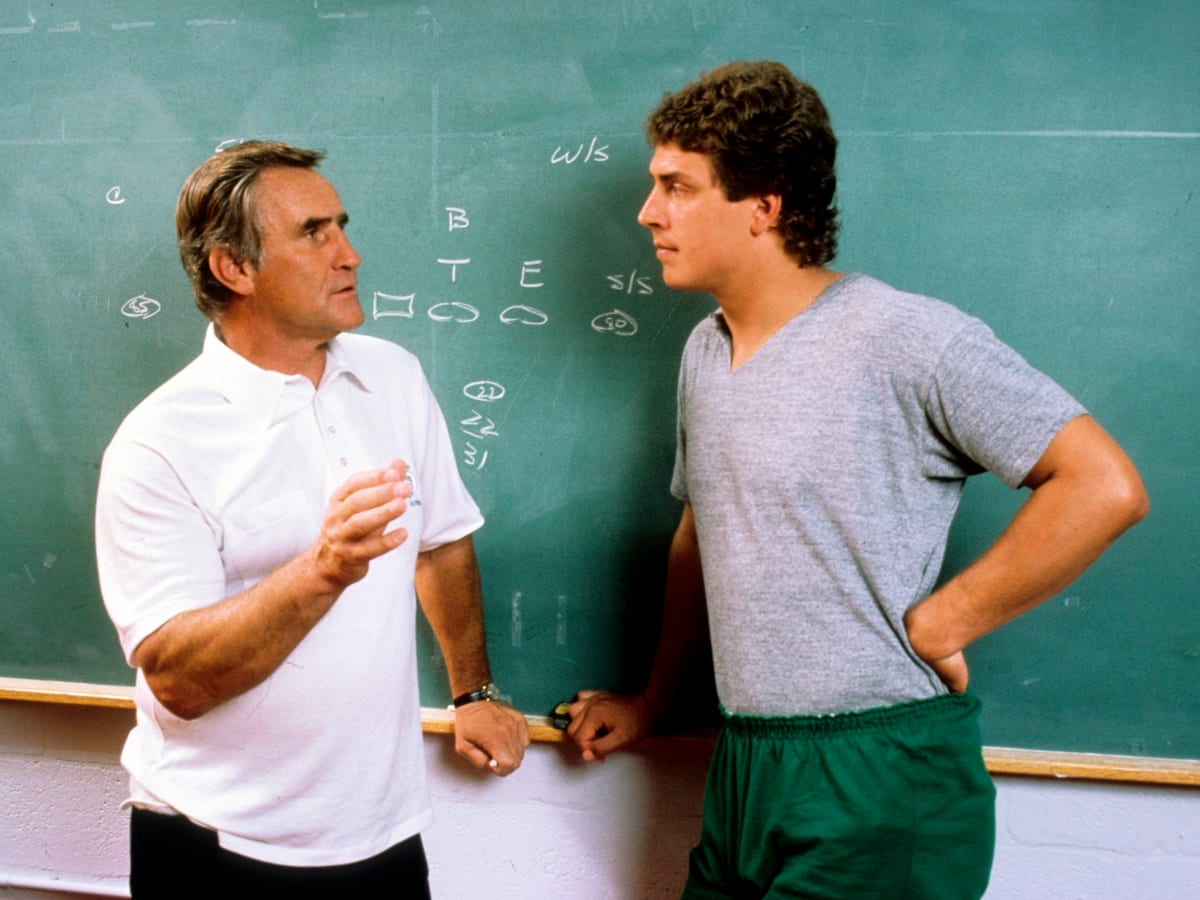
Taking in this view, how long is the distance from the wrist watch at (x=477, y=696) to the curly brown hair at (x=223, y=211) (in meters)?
0.71

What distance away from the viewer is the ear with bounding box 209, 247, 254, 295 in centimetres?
132

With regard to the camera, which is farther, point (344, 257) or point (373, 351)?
point (373, 351)

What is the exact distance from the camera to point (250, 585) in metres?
1.27

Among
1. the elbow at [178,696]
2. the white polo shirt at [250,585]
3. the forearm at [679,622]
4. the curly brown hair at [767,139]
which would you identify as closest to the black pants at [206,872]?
the white polo shirt at [250,585]

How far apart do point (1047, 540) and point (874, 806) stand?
0.38 metres

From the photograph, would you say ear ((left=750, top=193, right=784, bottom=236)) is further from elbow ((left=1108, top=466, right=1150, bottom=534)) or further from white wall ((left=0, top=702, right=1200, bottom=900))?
white wall ((left=0, top=702, right=1200, bottom=900))

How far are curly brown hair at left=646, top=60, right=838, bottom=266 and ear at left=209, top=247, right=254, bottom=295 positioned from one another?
60 centimetres

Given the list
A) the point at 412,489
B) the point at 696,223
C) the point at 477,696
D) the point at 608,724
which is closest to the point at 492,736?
the point at 477,696

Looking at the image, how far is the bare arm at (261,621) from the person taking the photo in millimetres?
1064

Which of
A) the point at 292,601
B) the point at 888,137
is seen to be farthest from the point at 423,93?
the point at 292,601

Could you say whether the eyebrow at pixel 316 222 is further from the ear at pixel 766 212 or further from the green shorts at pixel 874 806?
the green shorts at pixel 874 806

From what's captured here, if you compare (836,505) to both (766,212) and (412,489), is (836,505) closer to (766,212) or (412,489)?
(766,212)

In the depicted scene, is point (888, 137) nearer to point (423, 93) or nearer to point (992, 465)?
point (992, 465)

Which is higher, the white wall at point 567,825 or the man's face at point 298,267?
the man's face at point 298,267
